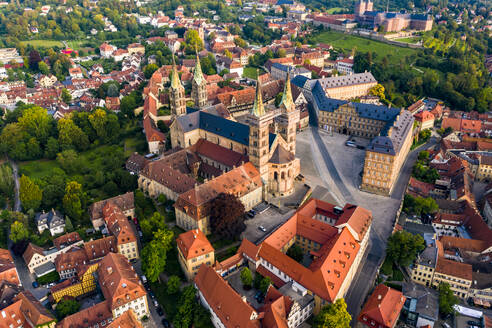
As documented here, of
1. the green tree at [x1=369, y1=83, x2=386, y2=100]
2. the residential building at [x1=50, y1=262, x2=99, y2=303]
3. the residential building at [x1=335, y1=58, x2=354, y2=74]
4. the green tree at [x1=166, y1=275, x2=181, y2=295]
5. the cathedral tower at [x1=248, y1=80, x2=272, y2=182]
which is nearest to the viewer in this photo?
the green tree at [x1=166, y1=275, x2=181, y2=295]

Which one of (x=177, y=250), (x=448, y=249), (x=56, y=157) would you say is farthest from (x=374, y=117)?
(x=56, y=157)

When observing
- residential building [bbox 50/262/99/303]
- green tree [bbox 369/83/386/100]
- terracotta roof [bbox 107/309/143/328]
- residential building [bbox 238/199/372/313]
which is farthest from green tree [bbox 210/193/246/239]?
green tree [bbox 369/83/386/100]

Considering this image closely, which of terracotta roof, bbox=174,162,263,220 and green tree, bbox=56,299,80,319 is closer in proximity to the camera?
green tree, bbox=56,299,80,319

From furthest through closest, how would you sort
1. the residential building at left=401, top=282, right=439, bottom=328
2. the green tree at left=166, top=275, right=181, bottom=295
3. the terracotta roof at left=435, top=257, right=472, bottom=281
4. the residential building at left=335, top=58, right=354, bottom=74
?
the residential building at left=335, top=58, right=354, bottom=74 < the terracotta roof at left=435, top=257, right=472, bottom=281 < the green tree at left=166, top=275, right=181, bottom=295 < the residential building at left=401, top=282, right=439, bottom=328

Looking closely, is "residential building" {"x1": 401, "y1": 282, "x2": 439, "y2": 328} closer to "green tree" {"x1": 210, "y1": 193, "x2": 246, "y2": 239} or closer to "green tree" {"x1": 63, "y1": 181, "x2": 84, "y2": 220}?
"green tree" {"x1": 210, "y1": 193, "x2": 246, "y2": 239}

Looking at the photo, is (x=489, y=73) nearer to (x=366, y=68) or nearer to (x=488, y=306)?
(x=366, y=68)

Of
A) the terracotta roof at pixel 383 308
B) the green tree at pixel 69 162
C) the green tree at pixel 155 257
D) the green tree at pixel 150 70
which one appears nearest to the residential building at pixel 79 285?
the green tree at pixel 155 257
